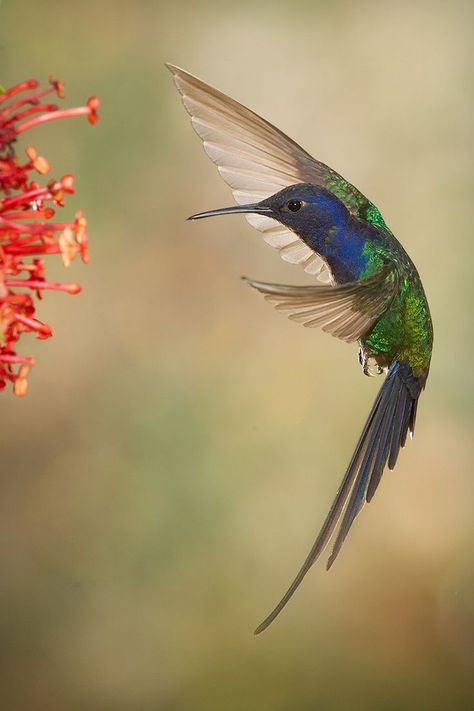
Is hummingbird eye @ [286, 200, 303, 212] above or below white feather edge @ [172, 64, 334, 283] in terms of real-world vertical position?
below

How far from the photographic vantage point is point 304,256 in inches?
75.4

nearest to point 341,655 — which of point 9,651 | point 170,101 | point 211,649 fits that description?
point 211,649

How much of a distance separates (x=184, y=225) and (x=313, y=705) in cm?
189

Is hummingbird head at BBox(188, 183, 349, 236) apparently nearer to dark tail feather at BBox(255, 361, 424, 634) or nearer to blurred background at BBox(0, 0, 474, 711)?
dark tail feather at BBox(255, 361, 424, 634)

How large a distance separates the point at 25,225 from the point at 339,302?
1.53 feet

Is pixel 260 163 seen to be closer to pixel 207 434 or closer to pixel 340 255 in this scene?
pixel 340 255

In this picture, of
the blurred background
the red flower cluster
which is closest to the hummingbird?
the red flower cluster

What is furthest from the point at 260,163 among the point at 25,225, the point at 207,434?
the point at 207,434

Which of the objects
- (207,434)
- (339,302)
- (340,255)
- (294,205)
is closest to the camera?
(339,302)

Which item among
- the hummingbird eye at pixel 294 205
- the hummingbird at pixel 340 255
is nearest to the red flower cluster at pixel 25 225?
the hummingbird at pixel 340 255

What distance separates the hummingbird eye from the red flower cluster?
1.45ft

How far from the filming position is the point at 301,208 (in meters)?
1.65

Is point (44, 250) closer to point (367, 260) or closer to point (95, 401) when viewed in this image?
point (367, 260)

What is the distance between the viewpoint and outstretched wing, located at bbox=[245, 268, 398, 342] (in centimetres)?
114
